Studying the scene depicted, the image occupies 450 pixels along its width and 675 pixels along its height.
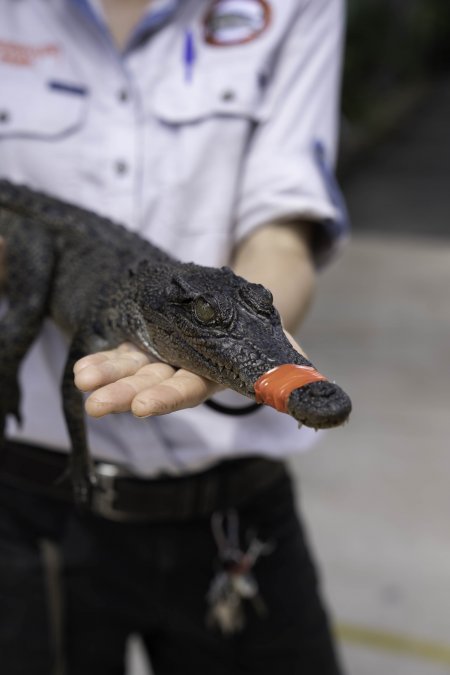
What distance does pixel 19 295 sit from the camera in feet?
6.24

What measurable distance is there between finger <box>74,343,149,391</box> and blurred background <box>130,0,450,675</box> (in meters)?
2.18

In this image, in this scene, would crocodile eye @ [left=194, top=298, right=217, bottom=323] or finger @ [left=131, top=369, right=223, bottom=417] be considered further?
crocodile eye @ [left=194, top=298, right=217, bottom=323]

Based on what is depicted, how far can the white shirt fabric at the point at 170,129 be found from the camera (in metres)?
1.98

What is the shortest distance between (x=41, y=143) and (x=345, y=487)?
271 centimetres

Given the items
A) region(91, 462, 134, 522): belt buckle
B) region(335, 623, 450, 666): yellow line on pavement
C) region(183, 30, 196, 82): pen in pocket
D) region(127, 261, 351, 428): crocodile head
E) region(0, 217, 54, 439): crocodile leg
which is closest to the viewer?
region(127, 261, 351, 428): crocodile head

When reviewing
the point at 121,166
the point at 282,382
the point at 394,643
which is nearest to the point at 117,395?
the point at 282,382

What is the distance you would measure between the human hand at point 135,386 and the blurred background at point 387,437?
2.19 m

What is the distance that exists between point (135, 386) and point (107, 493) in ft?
2.36

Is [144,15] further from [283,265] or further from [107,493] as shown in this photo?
[107,493]

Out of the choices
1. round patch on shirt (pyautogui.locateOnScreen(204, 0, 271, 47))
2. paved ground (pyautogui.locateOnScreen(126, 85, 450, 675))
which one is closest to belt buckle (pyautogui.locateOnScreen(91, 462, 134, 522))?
round patch on shirt (pyautogui.locateOnScreen(204, 0, 271, 47))

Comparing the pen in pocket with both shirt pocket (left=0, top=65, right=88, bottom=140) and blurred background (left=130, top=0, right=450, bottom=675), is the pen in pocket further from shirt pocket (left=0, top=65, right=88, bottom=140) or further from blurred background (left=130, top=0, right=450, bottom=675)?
blurred background (left=130, top=0, right=450, bottom=675)

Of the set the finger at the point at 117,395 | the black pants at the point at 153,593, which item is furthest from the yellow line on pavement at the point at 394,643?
the finger at the point at 117,395

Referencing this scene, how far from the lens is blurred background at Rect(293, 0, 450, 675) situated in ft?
11.3

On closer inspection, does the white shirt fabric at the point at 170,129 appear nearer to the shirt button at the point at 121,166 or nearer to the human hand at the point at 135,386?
the shirt button at the point at 121,166
